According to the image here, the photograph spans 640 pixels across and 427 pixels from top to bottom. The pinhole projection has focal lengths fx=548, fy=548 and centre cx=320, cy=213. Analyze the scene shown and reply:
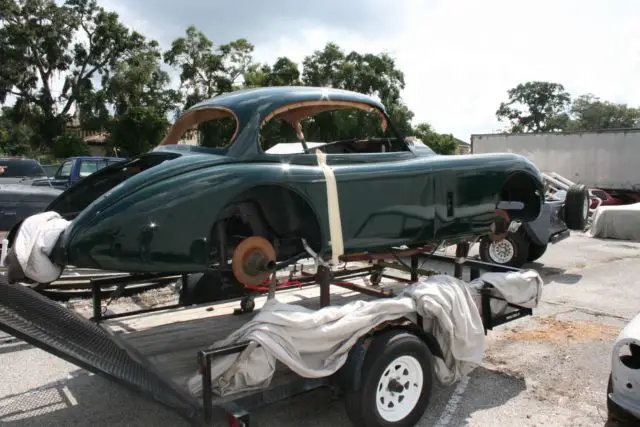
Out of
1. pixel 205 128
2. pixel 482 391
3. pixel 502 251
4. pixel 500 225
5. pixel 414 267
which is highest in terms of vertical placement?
pixel 205 128

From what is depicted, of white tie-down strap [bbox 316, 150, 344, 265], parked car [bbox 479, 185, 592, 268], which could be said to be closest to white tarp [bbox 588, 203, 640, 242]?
parked car [bbox 479, 185, 592, 268]

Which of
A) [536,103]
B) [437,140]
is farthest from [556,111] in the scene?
[437,140]

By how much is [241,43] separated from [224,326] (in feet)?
83.5

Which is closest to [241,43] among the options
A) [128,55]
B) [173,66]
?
[173,66]

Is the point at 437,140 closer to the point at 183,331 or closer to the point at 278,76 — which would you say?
the point at 278,76

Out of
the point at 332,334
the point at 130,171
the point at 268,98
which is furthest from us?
the point at 130,171

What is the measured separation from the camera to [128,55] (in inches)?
1404

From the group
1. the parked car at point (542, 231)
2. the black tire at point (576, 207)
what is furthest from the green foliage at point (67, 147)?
the black tire at point (576, 207)

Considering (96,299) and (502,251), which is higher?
(96,299)

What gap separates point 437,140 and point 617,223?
24.4m

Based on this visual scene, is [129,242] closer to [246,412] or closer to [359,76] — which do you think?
[246,412]

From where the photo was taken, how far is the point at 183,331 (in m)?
4.72

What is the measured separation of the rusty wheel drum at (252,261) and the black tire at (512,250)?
19.9ft

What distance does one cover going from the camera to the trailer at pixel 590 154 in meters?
17.0
